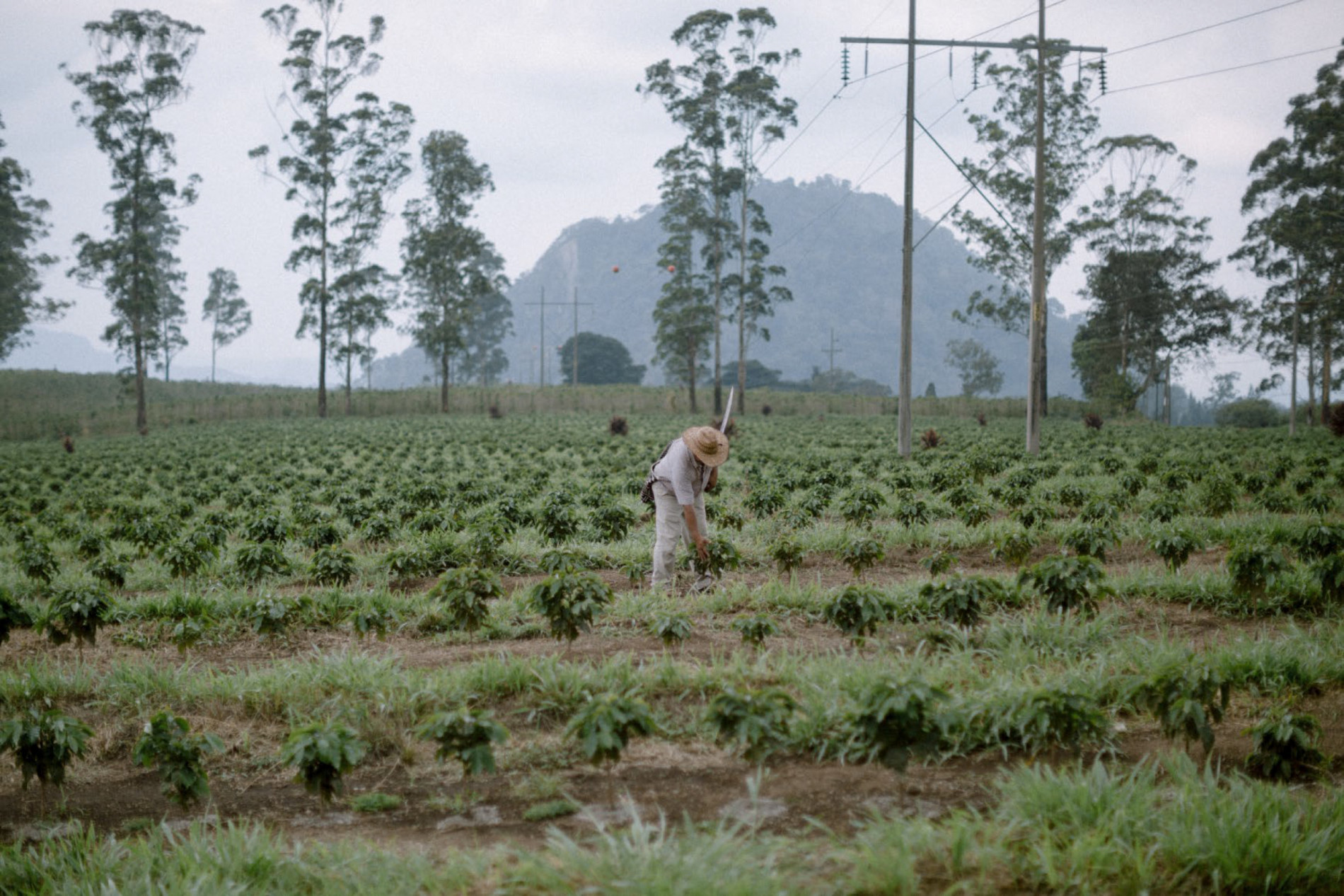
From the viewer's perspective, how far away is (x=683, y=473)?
849cm

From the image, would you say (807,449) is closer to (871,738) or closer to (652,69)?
(871,738)

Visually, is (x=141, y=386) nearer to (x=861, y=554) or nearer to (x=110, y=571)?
(x=110, y=571)

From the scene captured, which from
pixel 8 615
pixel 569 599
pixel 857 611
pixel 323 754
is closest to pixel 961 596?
pixel 857 611

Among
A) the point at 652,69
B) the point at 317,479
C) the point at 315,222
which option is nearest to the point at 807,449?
the point at 317,479

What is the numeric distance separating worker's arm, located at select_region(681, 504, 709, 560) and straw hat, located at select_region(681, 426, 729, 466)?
428 mm

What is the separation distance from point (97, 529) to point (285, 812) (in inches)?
374

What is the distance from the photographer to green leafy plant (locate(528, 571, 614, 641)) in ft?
21.0

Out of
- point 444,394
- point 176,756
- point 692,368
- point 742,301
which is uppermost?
point 742,301

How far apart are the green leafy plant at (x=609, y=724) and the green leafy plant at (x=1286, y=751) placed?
9.71 feet

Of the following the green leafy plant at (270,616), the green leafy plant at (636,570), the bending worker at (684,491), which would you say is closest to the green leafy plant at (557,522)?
the green leafy plant at (636,570)

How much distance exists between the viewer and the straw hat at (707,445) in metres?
8.27

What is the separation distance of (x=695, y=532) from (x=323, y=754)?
4.37 meters

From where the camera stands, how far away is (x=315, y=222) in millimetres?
48594

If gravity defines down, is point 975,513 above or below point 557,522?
above
